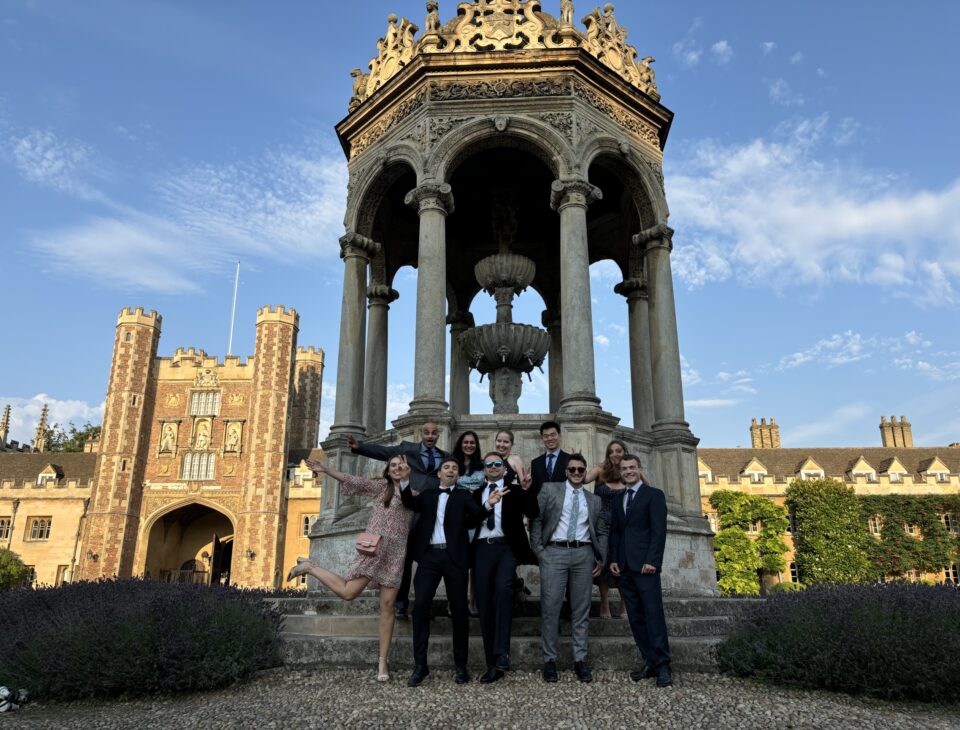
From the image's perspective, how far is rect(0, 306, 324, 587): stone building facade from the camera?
46.6 meters

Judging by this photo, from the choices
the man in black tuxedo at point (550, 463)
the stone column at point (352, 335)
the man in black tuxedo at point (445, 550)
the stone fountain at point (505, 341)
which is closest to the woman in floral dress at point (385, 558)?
the man in black tuxedo at point (445, 550)

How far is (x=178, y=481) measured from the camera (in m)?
49.3

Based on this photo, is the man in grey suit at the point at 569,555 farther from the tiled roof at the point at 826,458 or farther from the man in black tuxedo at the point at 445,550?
the tiled roof at the point at 826,458

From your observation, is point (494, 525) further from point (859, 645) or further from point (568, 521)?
point (859, 645)

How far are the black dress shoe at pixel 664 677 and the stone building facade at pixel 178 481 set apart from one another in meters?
44.9

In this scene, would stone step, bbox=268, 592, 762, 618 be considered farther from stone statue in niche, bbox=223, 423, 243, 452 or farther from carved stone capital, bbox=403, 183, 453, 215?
stone statue in niche, bbox=223, 423, 243, 452

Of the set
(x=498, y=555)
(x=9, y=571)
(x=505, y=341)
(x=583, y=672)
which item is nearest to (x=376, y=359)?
(x=505, y=341)

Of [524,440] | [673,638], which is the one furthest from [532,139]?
[673,638]

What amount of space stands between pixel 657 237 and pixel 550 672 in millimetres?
7131

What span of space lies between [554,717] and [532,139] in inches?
290

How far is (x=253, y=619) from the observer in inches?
223

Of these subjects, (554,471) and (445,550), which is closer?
(445,550)

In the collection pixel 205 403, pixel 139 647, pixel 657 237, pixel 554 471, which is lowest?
pixel 139 647

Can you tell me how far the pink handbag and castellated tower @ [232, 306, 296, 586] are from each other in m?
43.9
